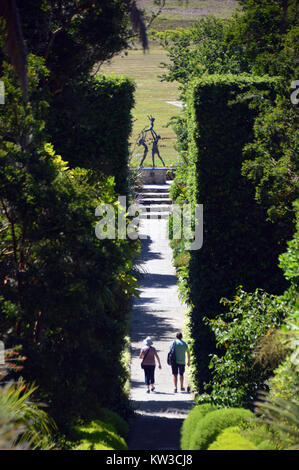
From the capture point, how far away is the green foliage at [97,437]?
7171mm

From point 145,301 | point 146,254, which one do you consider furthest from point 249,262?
point 146,254

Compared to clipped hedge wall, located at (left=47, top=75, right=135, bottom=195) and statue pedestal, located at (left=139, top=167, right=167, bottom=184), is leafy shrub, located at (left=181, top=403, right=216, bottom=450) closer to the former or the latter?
clipped hedge wall, located at (left=47, top=75, right=135, bottom=195)

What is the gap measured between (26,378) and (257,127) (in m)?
6.78

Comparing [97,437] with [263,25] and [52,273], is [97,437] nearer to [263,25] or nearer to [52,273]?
[52,273]

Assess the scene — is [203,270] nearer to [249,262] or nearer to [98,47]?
[249,262]

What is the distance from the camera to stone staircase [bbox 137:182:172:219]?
94.5 feet

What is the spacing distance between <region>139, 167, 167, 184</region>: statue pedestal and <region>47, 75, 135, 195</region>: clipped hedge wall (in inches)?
824

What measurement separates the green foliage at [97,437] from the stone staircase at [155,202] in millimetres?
19678

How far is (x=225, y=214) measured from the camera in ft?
40.0

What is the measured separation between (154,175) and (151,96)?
1949 cm

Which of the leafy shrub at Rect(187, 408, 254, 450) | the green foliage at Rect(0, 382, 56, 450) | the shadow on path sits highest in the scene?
the green foliage at Rect(0, 382, 56, 450)

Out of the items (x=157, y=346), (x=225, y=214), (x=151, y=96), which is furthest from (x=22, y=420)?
(x=151, y=96)

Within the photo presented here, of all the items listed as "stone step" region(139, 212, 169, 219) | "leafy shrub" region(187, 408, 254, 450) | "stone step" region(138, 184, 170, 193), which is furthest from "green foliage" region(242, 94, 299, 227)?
"stone step" region(138, 184, 170, 193)

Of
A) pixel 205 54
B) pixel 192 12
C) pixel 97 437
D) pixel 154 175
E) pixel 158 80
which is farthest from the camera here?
pixel 158 80
